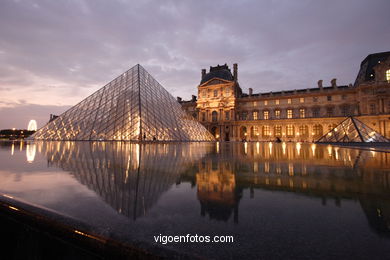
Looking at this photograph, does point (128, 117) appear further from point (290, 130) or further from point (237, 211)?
point (290, 130)

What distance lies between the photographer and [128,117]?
21594 mm

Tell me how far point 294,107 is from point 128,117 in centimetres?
3303

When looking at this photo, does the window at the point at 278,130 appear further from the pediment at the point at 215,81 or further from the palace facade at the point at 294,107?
the pediment at the point at 215,81

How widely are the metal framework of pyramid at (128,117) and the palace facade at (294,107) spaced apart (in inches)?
678

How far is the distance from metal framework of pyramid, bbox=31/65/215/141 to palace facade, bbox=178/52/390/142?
1721cm

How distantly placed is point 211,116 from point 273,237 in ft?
147

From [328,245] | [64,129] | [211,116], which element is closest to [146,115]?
[64,129]

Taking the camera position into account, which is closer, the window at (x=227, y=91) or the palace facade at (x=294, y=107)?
the palace facade at (x=294, y=107)

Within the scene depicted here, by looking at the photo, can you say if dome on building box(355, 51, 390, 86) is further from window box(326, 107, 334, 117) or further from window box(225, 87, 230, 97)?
window box(225, 87, 230, 97)

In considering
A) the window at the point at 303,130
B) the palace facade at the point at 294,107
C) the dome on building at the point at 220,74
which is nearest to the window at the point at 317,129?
the palace facade at the point at 294,107

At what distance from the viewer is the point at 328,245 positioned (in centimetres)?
129

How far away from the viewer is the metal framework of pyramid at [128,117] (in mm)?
20875

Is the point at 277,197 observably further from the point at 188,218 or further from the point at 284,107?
the point at 284,107

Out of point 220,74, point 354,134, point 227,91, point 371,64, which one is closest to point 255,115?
point 227,91
